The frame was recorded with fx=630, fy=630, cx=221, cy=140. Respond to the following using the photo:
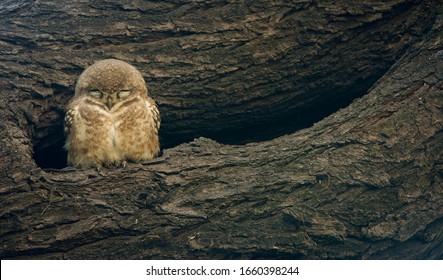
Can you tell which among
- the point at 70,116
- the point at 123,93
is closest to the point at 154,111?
Answer: the point at 123,93

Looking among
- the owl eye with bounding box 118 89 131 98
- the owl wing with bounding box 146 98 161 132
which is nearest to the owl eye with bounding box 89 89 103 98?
the owl eye with bounding box 118 89 131 98

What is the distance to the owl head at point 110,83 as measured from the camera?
168 inches

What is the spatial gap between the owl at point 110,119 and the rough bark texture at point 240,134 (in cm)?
17

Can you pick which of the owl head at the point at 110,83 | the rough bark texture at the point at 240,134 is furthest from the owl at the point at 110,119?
the rough bark texture at the point at 240,134

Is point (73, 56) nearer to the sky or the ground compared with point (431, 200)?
nearer to the sky

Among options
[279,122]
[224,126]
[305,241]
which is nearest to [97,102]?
[224,126]

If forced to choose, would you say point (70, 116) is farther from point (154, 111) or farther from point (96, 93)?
point (154, 111)

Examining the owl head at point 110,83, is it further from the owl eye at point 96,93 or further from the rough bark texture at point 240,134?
the rough bark texture at point 240,134

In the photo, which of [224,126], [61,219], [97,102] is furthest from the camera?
[224,126]

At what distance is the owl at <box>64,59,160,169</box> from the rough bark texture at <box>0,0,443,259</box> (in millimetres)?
173

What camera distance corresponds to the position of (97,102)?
172 inches

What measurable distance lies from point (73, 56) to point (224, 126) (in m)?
1.19

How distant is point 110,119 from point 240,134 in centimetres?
105

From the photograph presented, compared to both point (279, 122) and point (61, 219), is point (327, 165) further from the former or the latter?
point (61, 219)
